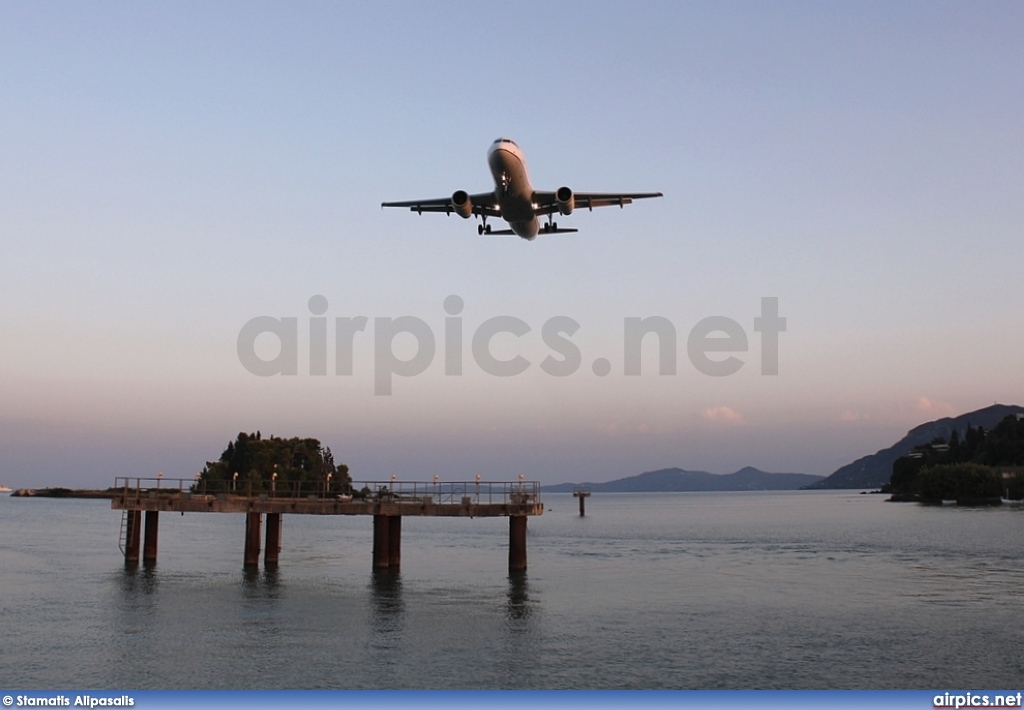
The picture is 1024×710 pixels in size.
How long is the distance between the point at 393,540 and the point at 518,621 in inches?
723

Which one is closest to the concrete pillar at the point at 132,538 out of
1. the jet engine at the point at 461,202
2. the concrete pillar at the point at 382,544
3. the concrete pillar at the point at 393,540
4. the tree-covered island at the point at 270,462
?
the concrete pillar at the point at 382,544

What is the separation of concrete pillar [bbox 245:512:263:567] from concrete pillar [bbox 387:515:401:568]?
337 inches

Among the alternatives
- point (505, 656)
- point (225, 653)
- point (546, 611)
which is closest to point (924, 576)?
point (546, 611)

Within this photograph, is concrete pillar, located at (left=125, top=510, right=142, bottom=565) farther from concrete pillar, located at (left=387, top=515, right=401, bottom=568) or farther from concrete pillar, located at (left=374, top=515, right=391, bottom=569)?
concrete pillar, located at (left=387, top=515, right=401, bottom=568)

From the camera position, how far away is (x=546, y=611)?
144 ft

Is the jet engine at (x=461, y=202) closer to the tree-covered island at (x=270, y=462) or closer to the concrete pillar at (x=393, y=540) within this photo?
the concrete pillar at (x=393, y=540)

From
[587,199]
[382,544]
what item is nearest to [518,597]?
[382,544]

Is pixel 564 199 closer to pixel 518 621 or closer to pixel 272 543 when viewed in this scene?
pixel 518 621

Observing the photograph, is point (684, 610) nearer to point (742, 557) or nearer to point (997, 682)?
point (997, 682)

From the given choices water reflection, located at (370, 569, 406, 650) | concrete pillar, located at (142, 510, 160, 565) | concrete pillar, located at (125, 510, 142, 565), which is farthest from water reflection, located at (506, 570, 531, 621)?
concrete pillar, located at (125, 510, 142, 565)

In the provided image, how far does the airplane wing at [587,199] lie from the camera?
1960 inches

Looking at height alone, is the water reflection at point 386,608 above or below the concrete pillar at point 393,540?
below

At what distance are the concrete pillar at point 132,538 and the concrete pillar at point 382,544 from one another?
16.6m

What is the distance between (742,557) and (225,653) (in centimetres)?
5161
